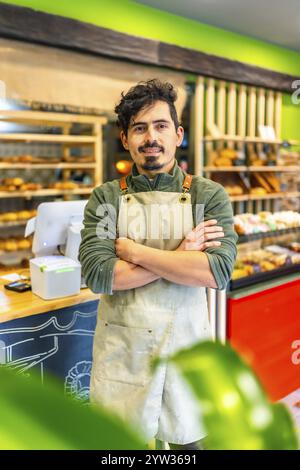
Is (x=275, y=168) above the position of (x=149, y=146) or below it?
above

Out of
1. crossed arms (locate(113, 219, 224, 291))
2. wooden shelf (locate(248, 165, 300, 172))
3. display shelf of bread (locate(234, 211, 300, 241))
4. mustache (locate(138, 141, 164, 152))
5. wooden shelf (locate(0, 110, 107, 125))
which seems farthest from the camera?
wooden shelf (locate(248, 165, 300, 172))

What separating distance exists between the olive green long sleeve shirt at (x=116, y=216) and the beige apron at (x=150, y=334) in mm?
36

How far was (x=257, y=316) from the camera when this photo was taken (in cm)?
316

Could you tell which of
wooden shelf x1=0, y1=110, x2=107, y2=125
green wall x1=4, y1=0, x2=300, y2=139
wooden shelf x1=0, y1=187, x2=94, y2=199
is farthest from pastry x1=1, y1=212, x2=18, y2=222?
green wall x1=4, y1=0, x2=300, y2=139

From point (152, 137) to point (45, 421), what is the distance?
1635 mm

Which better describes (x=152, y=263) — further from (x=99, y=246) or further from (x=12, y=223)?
(x=12, y=223)

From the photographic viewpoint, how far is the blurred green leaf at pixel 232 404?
244 mm

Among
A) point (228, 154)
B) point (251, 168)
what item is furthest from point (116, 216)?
point (251, 168)

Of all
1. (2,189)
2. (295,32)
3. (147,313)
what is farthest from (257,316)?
(295,32)

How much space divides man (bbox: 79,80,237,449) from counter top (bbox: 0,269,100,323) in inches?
21.2

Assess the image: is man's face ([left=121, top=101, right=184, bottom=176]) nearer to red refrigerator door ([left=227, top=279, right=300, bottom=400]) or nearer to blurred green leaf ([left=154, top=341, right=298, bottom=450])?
red refrigerator door ([left=227, top=279, right=300, bottom=400])

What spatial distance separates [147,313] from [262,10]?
4147 mm

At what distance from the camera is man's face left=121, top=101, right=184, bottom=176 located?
5.91ft

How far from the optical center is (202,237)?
1752 mm
